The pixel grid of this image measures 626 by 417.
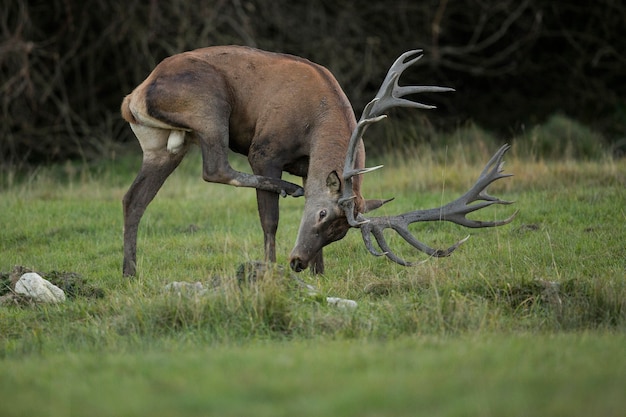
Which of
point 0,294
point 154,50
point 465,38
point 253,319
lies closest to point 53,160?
point 154,50

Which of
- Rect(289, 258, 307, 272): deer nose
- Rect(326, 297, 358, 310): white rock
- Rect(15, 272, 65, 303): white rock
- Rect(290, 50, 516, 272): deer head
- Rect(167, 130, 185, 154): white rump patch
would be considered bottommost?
Rect(15, 272, 65, 303): white rock

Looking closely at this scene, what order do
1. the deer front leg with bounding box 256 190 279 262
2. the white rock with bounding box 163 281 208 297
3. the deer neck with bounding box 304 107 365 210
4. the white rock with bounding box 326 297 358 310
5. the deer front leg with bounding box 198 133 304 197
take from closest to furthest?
the white rock with bounding box 163 281 208 297
the white rock with bounding box 326 297 358 310
the deer neck with bounding box 304 107 365 210
the deer front leg with bounding box 198 133 304 197
the deer front leg with bounding box 256 190 279 262

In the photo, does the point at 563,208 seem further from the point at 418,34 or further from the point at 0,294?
the point at 418,34

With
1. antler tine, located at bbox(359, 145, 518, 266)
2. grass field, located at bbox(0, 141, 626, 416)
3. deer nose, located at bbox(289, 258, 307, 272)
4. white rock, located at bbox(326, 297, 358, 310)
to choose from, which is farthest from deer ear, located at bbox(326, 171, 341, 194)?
white rock, located at bbox(326, 297, 358, 310)

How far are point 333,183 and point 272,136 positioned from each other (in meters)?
0.84

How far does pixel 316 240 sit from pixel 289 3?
12.0 metres

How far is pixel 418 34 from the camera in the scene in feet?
65.9

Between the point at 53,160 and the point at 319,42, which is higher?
the point at 319,42

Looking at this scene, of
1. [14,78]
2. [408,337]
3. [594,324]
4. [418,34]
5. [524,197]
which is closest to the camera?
[408,337]

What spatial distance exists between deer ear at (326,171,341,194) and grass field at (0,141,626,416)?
0.77m

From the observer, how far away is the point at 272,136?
8711mm

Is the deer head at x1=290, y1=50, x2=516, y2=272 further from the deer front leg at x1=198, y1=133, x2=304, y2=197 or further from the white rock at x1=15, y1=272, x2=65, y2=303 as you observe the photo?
the white rock at x1=15, y1=272, x2=65, y2=303

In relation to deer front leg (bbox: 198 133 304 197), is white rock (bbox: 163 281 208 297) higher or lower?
lower

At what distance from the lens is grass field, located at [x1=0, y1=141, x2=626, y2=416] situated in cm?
451
